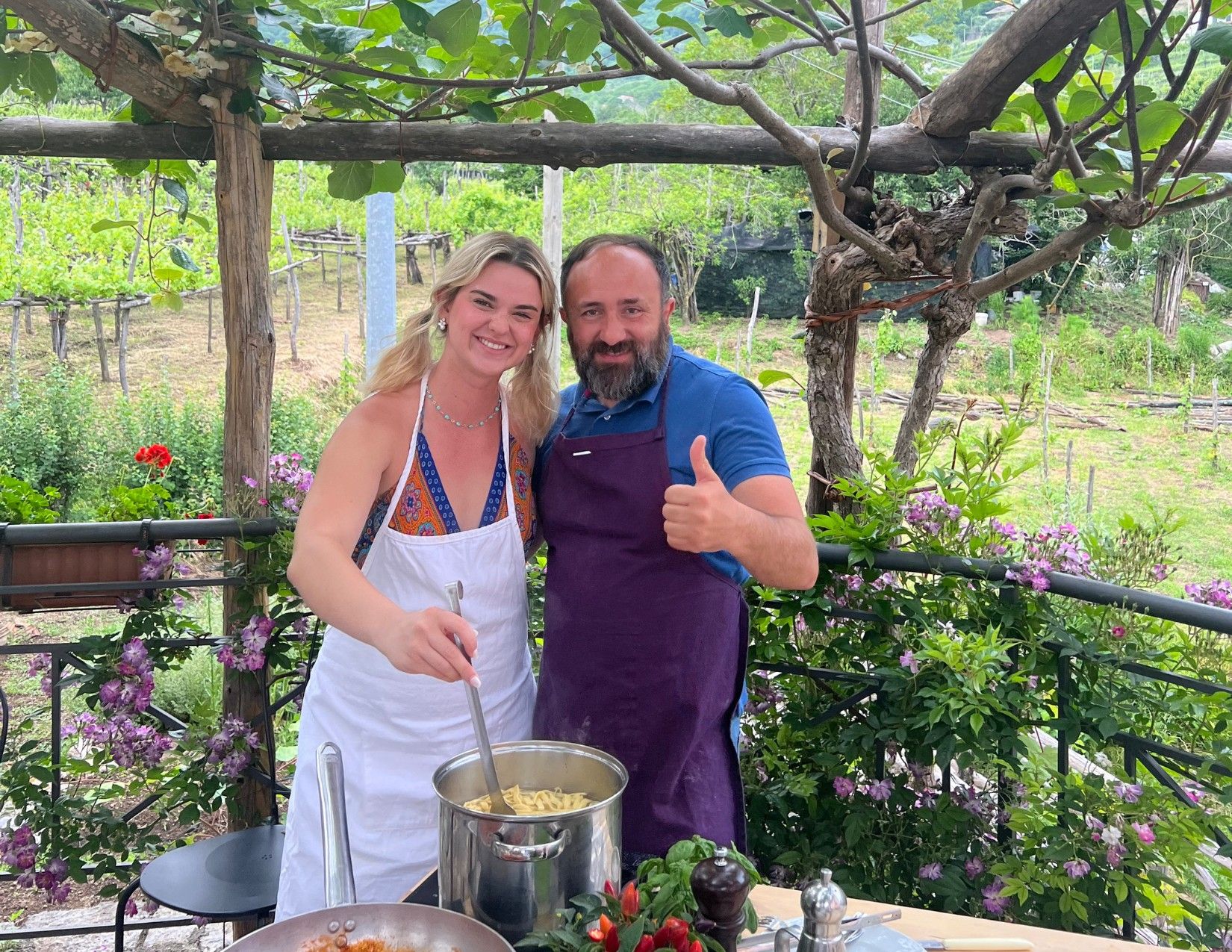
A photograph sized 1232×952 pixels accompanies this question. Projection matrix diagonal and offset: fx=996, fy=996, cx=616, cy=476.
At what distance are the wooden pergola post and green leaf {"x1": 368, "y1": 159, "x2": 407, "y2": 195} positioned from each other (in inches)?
10.1

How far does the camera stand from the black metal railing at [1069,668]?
1727 millimetres

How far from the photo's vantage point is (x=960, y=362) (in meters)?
13.7

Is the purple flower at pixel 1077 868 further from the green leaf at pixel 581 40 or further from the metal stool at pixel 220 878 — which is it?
the green leaf at pixel 581 40

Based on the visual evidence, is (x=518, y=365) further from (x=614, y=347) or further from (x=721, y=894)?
(x=721, y=894)

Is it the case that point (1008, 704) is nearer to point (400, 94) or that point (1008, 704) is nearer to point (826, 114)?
point (400, 94)

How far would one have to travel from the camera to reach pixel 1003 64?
1864mm

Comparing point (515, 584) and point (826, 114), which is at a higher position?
point (826, 114)

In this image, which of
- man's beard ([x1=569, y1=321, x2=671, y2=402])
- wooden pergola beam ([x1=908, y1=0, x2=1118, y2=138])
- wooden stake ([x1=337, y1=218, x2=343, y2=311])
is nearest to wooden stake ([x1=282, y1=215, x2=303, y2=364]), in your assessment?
wooden stake ([x1=337, y1=218, x2=343, y2=311])

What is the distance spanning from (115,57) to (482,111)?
76cm

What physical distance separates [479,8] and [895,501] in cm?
130

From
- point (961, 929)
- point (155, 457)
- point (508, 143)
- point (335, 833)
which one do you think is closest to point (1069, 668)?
point (961, 929)

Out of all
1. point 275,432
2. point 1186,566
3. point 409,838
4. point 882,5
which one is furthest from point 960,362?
point 409,838

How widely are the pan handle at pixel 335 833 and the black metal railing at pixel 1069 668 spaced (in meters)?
1.38

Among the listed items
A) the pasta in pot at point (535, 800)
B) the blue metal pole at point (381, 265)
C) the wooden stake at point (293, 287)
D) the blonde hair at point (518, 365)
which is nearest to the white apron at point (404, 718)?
the blonde hair at point (518, 365)
